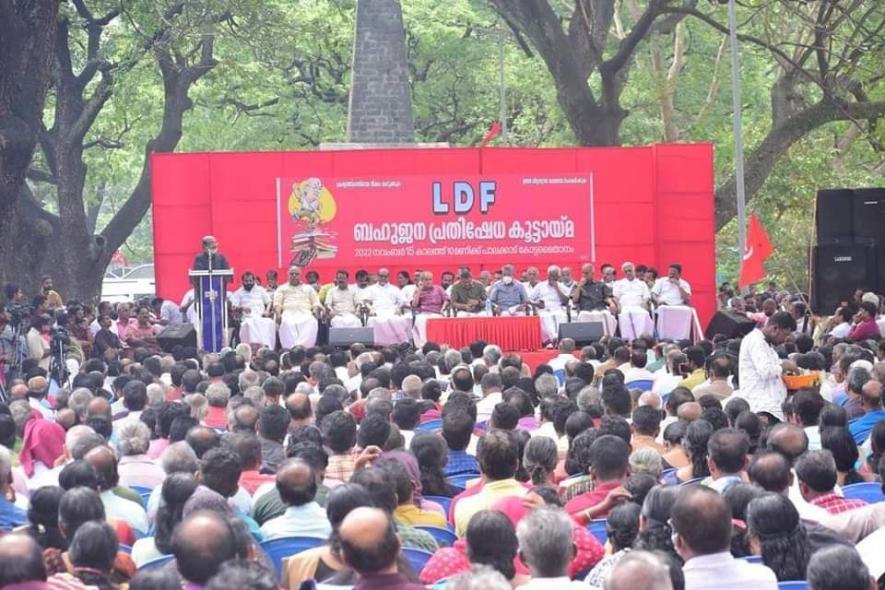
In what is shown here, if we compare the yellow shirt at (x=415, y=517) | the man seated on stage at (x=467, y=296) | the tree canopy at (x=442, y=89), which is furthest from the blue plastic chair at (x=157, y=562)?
the man seated on stage at (x=467, y=296)

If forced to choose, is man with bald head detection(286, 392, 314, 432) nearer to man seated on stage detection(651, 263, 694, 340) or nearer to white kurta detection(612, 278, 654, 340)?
white kurta detection(612, 278, 654, 340)

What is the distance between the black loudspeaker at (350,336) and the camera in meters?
21.4

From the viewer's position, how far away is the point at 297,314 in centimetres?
2278

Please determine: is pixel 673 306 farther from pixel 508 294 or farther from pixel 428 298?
pixel 428 298

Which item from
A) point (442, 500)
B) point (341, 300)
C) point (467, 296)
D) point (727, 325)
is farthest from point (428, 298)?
point (442, 500)

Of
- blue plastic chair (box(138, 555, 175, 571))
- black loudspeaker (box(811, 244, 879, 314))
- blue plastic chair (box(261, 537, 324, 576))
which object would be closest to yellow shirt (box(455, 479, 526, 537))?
blue plastic chair (box(261, 537, 324, 576))

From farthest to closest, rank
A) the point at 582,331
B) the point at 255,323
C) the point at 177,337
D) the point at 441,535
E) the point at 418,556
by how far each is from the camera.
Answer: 1. the point at 255,323
2. the point at 582,331
3. the point at 177,337
4. the point at 441,535
5. the point at 418,556

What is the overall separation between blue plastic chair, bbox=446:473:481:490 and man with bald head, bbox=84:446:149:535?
180 centimetres

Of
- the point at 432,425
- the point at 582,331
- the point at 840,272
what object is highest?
the point at 840,272

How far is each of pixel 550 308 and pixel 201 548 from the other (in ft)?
57.8

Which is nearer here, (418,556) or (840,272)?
(418,556)

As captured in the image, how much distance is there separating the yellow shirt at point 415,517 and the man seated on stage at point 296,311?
49.1ft

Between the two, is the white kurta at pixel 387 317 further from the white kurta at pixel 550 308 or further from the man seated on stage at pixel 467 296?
the white kurta at pixel 550 308

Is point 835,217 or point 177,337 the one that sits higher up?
point 835,217
